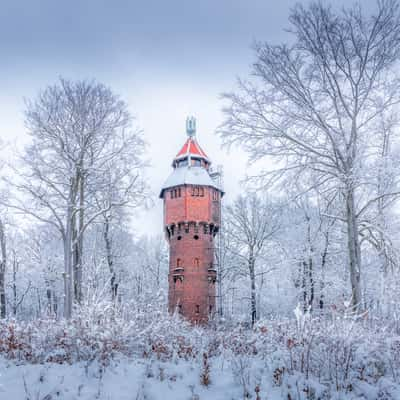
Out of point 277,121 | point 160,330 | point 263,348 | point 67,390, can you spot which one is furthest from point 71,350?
point 277,121

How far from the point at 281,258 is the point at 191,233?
6.29 meters

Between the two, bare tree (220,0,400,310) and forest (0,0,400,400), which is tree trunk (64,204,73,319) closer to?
forest (0,0,400,400)

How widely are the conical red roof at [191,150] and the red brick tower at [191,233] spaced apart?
7cm

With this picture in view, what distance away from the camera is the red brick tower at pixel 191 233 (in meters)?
28.2

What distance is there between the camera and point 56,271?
3083 centimetres

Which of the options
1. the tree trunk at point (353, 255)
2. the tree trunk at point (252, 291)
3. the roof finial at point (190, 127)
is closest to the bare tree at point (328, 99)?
the tree trunk at point (353, 255)

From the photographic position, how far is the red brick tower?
28.2 meters

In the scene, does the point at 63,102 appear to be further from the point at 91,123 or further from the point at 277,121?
the point at 277,121

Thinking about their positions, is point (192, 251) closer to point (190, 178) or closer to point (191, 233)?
point (191, 233)

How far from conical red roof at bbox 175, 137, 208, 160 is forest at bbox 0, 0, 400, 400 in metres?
8.67

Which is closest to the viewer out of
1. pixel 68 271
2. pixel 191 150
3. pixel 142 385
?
pixel 142 385

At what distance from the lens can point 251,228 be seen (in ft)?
92.7

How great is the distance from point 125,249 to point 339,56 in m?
22.6

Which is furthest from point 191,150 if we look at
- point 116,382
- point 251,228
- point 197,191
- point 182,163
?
point 116,382
